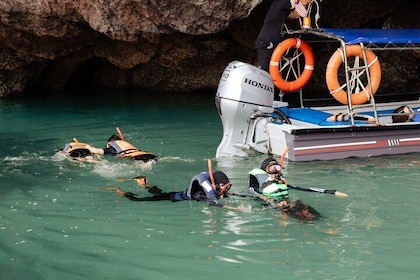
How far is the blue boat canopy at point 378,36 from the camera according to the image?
30.8 ft

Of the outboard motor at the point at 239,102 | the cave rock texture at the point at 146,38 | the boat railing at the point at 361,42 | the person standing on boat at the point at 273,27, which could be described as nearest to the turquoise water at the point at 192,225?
the outboard motor at the point at 239,102

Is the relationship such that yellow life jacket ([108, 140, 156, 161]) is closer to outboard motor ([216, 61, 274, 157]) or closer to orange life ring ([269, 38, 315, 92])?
outboard motor ([216, 61, 274, 157])

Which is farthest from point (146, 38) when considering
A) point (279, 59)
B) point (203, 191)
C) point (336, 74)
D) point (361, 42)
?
point (203, 191)

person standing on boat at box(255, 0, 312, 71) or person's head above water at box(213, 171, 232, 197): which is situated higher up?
person standing on boat at box(255, 0, 312, 71)

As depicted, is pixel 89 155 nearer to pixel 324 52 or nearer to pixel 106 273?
pixel 106 273

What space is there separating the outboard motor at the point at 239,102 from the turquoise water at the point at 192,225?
0.31 metres

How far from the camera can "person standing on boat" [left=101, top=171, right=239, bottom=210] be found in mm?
6617

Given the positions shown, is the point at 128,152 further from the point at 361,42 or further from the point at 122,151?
the point at 361,42

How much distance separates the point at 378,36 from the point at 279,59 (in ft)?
5.49

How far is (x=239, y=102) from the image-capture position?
29.8 feet

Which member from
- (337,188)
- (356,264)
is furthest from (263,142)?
(356,264)

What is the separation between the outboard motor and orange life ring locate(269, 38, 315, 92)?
48.2 inches

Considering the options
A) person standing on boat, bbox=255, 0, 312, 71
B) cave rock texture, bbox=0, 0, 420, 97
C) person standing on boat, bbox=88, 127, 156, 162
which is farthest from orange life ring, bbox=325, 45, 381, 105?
cave rock texture, bbox=0, 0, 420, 97

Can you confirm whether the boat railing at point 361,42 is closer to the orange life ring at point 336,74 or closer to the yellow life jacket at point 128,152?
the orange life ring at point 336,74
